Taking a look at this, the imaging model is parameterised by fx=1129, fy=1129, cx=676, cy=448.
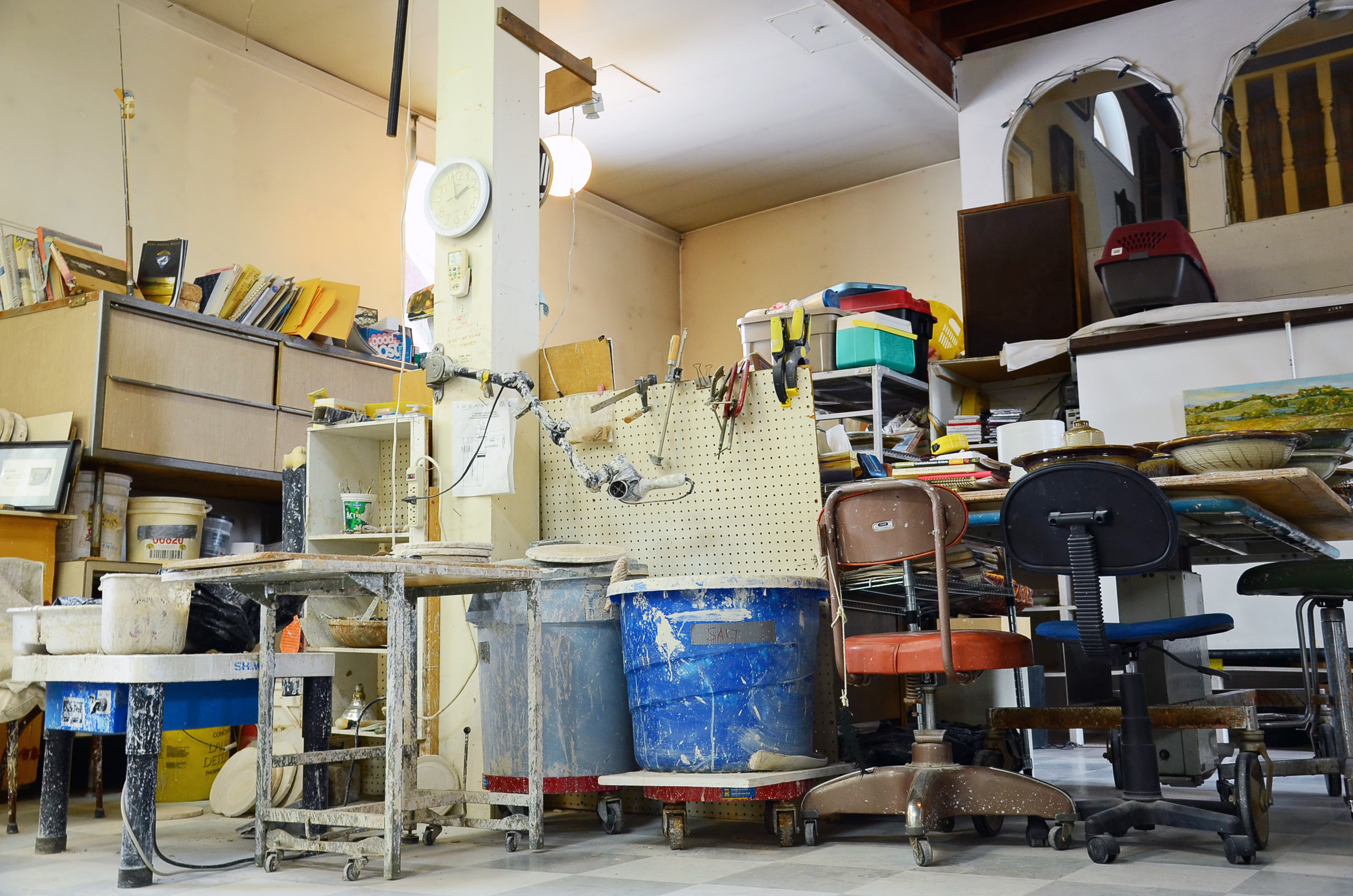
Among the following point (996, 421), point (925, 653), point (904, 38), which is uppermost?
point (904, 38)

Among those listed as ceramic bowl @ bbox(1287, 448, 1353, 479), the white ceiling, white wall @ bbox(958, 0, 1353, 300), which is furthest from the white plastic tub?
white wall @ bbox(958, 0, 1353, 300)

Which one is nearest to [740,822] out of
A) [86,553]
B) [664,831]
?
[664,831]

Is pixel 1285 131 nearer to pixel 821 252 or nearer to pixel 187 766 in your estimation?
pixel 821 252

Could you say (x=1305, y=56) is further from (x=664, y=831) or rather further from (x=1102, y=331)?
(x=664, y=831)

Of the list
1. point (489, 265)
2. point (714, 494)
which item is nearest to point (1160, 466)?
point (714, 494)

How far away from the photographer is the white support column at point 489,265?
13.0 feet

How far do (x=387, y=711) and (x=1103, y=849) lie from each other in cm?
187

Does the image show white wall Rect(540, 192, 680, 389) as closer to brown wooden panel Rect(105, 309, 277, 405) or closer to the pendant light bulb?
the pendant light bulb

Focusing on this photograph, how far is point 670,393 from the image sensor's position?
3.78 meters

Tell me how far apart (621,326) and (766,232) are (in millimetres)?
1564

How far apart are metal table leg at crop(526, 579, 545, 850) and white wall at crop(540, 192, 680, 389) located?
5.24m

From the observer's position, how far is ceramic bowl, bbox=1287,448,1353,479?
10.5 feet

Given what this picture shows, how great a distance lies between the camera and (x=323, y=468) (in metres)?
4.33

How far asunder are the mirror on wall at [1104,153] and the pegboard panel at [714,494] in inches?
171
